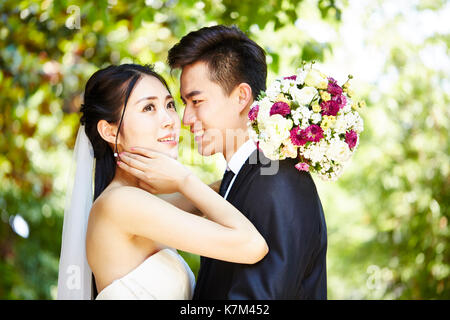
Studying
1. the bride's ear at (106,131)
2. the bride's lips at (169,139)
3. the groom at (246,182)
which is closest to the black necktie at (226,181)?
the groom at (246,182)

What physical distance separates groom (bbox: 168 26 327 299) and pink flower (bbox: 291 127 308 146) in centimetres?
20

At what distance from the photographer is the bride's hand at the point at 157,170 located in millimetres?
2881

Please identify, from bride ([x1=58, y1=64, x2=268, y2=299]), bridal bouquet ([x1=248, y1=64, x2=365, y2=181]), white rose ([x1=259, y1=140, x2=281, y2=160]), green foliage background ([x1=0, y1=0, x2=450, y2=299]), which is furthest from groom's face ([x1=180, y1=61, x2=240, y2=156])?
green foliage background ([x1=0, y1=0, x2=450, y2=299])

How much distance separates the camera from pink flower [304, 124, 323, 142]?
108 inches

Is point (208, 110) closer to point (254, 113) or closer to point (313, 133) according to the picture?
point (254, 113)

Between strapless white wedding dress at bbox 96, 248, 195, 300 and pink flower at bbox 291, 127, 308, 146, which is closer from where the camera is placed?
pink flower at bbox 291, 127, 308, 146

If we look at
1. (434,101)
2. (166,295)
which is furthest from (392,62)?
(166,295)

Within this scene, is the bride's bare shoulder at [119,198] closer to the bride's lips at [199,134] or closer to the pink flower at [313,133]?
the bride's lips at [199,134]

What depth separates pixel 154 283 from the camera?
301 cm

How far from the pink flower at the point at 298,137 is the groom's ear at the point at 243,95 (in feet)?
2.06

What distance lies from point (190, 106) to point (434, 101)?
21.3ft

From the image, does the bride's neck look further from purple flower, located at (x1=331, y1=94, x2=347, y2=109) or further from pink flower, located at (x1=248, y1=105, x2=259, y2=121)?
purple flower, located at (x1=331, y1=94, x2=347, y2=109)

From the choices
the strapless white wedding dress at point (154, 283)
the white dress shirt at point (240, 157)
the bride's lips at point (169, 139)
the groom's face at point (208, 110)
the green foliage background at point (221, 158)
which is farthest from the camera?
the green foliage background at point (221, 158)
